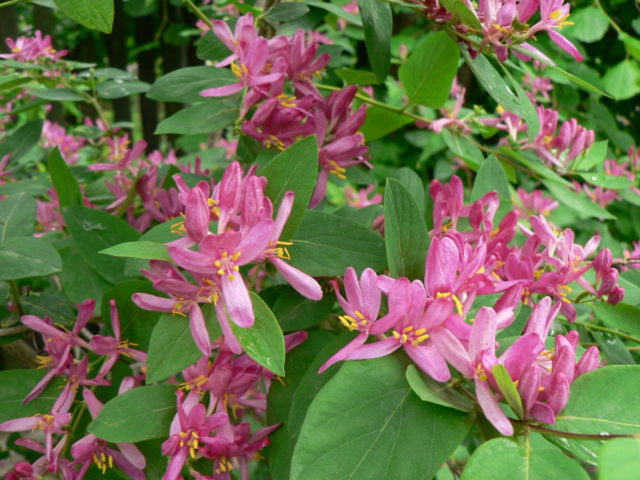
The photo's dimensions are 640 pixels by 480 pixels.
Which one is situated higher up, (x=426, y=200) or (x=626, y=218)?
(x=426, y=200)

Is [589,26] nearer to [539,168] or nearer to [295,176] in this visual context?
[539,168]

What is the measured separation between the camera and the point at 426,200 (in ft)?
3.09

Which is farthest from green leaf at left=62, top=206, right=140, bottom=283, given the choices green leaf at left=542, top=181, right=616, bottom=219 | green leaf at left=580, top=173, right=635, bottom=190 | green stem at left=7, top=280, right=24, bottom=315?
green leaf at left=580, top=173, right=635, bottom=190

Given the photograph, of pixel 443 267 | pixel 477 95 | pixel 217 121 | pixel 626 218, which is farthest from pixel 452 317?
pixel 477 95

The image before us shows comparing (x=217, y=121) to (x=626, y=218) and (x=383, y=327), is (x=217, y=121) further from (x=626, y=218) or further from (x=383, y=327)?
(x=626, y=218)

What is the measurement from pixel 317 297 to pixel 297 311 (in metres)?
0.11

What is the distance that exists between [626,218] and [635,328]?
1.65 meters

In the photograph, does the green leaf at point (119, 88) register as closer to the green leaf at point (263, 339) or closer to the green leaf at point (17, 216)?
the green leaf at point (17, 216)

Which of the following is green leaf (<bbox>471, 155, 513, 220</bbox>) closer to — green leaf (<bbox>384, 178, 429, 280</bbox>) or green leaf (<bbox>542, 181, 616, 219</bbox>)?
green leaf (<bbox>542, 181, 616, 219</bbox>)

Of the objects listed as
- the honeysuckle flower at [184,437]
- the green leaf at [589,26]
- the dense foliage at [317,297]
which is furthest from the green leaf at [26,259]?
the green leaf at [589,26]

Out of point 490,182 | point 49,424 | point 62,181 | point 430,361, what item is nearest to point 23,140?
point 62,181

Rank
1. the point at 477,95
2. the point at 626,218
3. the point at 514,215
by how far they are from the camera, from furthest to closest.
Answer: the point at 477,95 → the point at 626,218 → the point at 514,215

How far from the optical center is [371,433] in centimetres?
44

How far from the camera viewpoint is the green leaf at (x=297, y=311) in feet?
2.10
